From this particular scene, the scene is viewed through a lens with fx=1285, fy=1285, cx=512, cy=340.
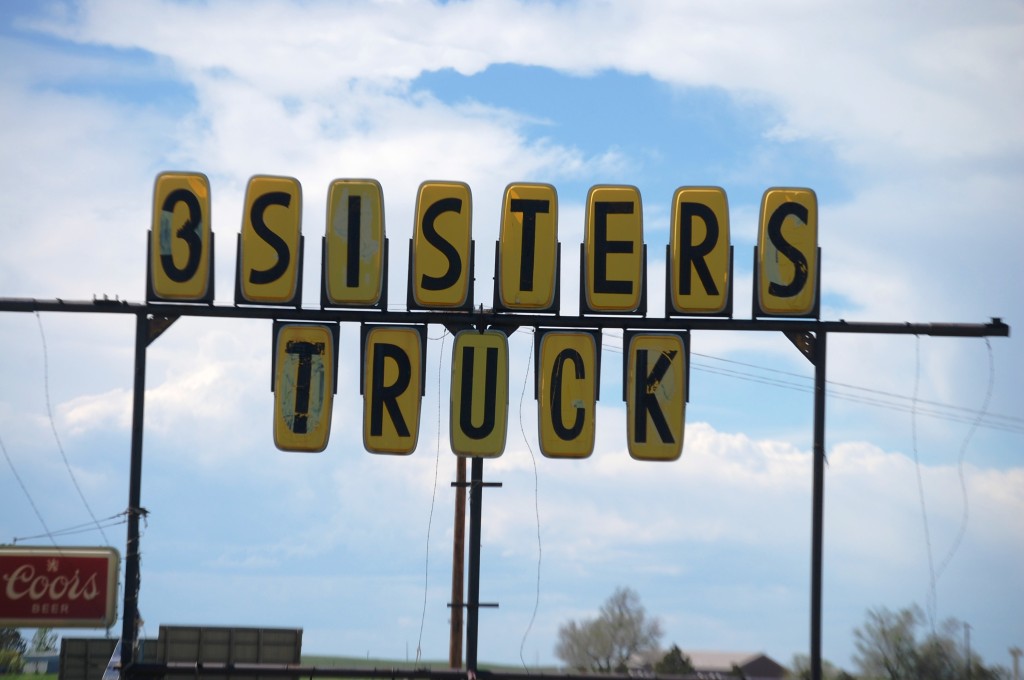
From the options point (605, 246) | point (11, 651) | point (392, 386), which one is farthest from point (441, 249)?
point (11, 651)

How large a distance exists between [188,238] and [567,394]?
540cm

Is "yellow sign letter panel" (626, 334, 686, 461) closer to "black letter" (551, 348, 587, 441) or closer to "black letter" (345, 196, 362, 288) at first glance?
"black letter" (551, 348, 587, 441)

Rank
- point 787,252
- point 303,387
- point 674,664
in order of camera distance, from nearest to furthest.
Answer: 1. point 303,387
2. point 787,252
3. point 674,664

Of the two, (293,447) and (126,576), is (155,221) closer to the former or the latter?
(293,447)

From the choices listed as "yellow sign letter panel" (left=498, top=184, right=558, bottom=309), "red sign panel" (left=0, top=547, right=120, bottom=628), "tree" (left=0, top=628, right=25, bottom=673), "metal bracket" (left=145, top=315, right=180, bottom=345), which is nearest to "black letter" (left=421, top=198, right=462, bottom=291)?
"yellow sign letter panel" (left=498, top=184, right=558, bottom=309)

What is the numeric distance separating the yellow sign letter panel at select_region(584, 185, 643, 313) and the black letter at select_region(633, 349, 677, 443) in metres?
0.75

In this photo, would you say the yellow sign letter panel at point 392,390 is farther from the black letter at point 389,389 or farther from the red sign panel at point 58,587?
the red sign panel at point 58,587

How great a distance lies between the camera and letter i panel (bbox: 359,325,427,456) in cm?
1658

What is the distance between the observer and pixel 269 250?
55.3 ft

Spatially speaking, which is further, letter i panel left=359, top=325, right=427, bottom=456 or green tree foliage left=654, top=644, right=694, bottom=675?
green tree foliage left=654, top=644, right=694, bottom=675

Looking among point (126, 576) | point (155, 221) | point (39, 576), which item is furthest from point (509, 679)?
point (155, 221)

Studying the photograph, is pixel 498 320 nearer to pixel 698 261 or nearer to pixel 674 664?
pixel 698 261

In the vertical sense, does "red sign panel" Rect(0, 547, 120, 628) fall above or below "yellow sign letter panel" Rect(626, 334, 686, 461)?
below

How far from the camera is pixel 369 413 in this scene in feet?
54.5
